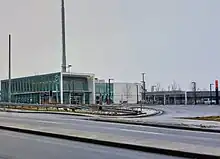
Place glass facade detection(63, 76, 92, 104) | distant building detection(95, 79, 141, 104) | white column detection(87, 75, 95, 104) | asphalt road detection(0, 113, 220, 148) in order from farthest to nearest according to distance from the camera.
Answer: distant building detection(95, 79, 141, 104) → white column detection(87, 75, 95, 104) → glass facade detection(63, 76, 92, 104) → asphalt road detection(0, 113, 220, 148)

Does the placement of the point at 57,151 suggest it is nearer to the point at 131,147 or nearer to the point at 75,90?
the point at 131,147

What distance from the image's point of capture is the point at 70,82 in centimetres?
9906

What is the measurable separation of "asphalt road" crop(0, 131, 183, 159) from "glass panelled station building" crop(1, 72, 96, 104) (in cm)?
7626

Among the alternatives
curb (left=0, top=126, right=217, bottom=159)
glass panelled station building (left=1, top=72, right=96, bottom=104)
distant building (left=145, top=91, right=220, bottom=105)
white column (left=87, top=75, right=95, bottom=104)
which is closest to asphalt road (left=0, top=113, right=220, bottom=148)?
curb (left=0, top=126, right=217, bottom=159)

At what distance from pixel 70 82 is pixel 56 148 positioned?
86.0m

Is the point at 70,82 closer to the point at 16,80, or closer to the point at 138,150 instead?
the point at 16,80

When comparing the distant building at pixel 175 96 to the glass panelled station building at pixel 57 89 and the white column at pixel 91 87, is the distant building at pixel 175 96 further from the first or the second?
the glass panelled station building at pixel 57 89

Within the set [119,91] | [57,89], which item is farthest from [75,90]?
[119,91]

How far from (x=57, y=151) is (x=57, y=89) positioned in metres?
82.7

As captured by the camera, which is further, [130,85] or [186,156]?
[130,85]

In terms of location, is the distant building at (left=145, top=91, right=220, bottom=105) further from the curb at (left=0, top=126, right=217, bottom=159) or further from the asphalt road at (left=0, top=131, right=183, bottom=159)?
the asphalt road at (left=0, top=131, right=183, bottom=159)

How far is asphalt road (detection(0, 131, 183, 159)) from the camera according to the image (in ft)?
37.8

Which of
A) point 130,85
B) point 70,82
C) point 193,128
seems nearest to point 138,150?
point 193,128

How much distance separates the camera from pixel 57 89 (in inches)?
3730
